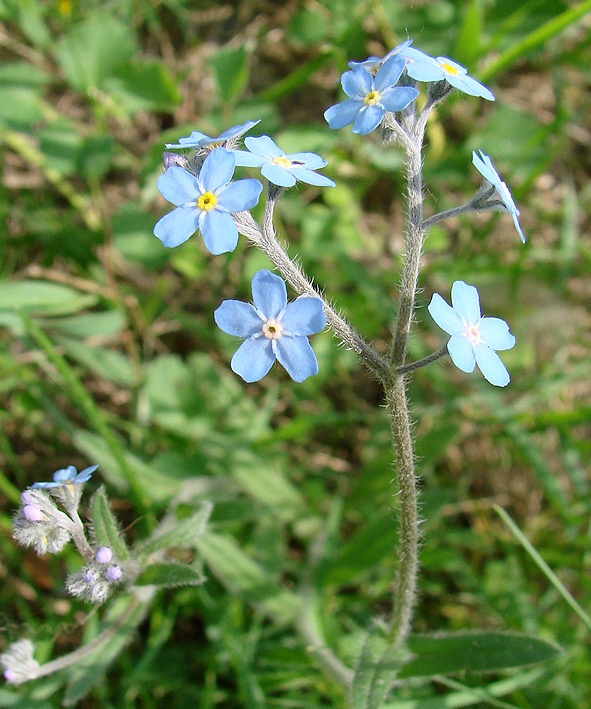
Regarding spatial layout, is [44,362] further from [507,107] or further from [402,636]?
[507,107]

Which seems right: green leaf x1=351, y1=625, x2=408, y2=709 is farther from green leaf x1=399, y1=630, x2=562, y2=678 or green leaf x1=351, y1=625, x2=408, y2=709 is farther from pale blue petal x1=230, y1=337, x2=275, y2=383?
pale blue petal x1=230, y1=337, x2=275, y2=383

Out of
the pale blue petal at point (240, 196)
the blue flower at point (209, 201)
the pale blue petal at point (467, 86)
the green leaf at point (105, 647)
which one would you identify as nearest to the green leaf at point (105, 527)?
the green leaf at point (105, 647)

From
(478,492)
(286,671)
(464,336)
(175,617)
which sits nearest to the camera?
(464,336)

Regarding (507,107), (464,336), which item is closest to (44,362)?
(464,336)

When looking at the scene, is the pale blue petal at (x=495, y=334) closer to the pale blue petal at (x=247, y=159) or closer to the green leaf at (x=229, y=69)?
the pale blue petal at (x=247, y=159)

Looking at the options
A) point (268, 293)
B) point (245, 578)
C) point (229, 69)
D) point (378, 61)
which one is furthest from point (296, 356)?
point (229, 69)

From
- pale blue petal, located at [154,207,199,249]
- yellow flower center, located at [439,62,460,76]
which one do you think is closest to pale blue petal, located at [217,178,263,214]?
pale blue petal, located at [154,207,199,249]

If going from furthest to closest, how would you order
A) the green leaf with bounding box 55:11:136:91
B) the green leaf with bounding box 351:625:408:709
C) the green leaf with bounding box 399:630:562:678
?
the green leaf with bounding box 55:11:136:91 < the green leaf with bounding box 399:630:562:678 < the green leaf with bounding box 351:625:408:709
